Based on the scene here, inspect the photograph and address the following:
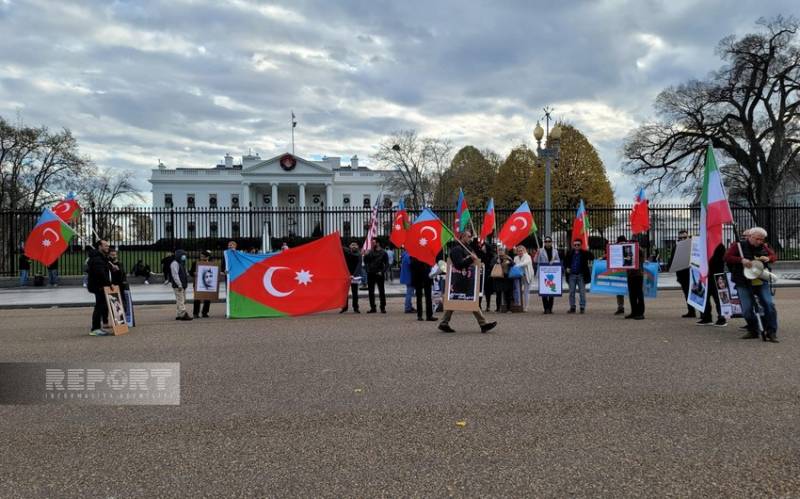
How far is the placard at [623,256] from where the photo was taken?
40.1 feet

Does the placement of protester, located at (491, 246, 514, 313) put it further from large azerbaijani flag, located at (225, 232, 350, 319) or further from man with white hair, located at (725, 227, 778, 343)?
man with white hair, located at (725, 227, 778, 343)

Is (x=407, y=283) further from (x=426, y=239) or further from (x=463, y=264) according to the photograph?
(x=463, y=264)

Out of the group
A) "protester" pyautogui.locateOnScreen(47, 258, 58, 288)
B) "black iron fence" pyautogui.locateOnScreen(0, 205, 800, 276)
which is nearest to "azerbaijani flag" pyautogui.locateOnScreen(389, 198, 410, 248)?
"black iron fence" pyautogui.locateOnScreen(0, 205, 800, 276)

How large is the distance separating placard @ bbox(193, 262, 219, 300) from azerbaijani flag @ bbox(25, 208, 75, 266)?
8.66 ft

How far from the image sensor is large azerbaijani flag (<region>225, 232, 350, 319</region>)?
13.4 metres

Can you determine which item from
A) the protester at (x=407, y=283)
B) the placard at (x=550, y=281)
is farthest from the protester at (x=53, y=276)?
the placard at (x=550, y=281)

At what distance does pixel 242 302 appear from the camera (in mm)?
13352

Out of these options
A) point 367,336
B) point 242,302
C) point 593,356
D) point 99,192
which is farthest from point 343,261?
point 99,192

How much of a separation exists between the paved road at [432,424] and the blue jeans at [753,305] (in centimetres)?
39

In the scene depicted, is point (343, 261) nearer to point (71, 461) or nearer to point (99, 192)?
point (71, 461)

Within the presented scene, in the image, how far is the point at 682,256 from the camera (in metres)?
12.6

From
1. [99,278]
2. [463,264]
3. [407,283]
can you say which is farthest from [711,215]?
[99,278]

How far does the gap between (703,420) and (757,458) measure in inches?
34.5

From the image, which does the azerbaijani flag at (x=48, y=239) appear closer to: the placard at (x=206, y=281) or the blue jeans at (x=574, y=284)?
the placard at (x=206, y=281)
